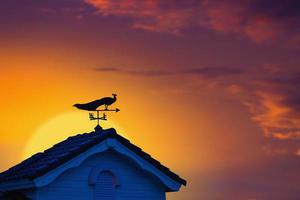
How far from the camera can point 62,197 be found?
2331cm

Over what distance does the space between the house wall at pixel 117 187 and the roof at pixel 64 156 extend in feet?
1.97

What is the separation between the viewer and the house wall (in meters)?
23.3

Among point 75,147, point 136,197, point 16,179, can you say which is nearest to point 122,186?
point 136,197

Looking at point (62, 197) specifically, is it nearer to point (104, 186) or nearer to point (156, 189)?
point (104, 186)

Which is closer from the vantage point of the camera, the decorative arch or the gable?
the gable

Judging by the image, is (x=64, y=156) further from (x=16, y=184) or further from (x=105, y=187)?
(x=105, y=187)

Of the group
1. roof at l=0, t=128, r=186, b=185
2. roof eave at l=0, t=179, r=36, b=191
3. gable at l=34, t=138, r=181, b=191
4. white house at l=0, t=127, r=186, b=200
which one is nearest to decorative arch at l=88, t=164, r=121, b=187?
white house at l=0, t=127, r=186, b=200

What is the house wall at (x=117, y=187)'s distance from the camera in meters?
23.3

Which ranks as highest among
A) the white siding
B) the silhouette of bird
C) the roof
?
the silhouette of bird

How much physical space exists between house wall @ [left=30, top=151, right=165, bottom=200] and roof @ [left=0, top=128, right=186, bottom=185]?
602 millimetres

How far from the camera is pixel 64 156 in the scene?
23188 mm

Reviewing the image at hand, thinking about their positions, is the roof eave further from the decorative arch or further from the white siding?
the white siding

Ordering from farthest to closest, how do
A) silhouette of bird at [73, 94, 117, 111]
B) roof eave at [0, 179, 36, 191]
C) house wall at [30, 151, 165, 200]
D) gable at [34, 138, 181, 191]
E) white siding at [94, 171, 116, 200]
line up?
silhouette of bird at [73, 94, 117, 111]
white siding at [94, 171, 116, 200]
house wall at [30, 151, 165, 200]
roof eave at [0, 179, 36, 191]
gable at [34, 138, 181, 191]

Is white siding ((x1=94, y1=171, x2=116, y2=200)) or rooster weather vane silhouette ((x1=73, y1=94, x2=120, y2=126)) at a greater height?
rooster weather vane silhouette ((x1=73, y1=94, x2=120, y2=126))
